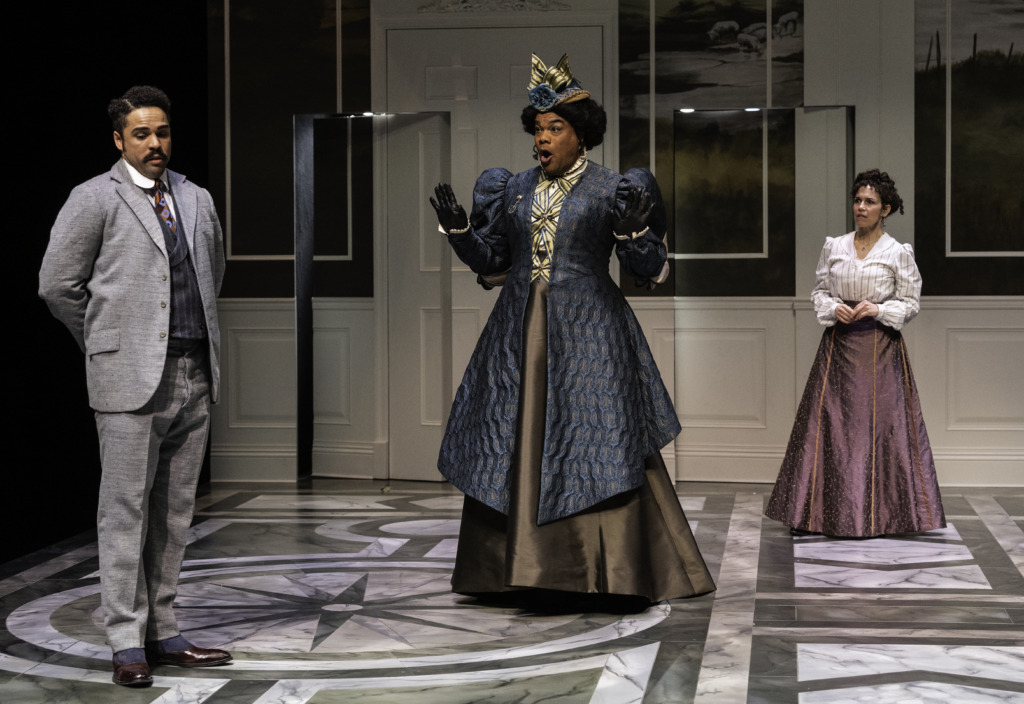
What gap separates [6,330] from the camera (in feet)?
14.9

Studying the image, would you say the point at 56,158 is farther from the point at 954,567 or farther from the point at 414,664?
the point at 954,567

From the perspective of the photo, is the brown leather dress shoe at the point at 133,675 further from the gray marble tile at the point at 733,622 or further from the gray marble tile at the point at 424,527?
the gray marble tile at the point at 424,527

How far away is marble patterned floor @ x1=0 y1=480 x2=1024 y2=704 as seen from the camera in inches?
114

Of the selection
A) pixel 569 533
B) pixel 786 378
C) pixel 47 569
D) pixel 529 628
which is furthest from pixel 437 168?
pixel 529 628

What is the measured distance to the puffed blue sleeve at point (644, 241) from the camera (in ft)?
11.7

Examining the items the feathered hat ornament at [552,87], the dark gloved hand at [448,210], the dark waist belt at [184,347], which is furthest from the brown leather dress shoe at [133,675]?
the feathered hat ornament at [552,87]

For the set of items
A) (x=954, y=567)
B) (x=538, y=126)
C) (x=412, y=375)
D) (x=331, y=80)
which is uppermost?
(x=331, y=80)

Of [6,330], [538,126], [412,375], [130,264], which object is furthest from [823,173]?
[130,264]

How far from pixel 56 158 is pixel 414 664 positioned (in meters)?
2.79

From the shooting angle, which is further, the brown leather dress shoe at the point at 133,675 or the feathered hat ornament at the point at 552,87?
the feathered hat ornament at the point at 552,87

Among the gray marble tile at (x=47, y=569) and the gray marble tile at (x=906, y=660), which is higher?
the gray marble tile at (x=906, y=660)

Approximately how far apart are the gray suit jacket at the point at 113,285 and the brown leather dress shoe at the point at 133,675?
59 centimetres

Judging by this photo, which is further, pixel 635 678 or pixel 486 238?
pixel 486 238

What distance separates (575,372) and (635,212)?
49 centimetres
